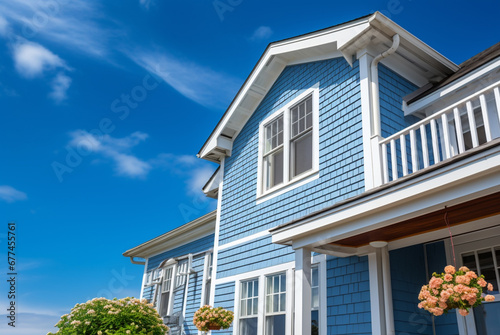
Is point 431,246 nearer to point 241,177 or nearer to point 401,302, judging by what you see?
point 401,302

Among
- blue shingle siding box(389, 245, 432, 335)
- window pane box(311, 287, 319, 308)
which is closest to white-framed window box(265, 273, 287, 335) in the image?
window pane box(311, 287, 319, 308)

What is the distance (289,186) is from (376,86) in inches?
90.4

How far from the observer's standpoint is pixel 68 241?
12.9 m

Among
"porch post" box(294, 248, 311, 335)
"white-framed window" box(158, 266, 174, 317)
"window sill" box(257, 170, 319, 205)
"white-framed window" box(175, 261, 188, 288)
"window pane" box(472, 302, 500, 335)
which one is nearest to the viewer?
"window pane" box(472, 302, 500, 335)

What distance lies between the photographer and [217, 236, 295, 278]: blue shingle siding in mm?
7151

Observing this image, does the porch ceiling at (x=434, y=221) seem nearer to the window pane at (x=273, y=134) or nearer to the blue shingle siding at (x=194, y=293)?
the window pane at (x=273, y=134)

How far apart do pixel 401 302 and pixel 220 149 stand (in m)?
5.63

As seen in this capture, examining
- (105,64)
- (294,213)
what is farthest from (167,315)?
(105,64)

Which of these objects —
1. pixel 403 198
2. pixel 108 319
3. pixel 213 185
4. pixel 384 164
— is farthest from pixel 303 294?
pixel 213 185

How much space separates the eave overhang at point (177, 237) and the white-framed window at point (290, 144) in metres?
2.87

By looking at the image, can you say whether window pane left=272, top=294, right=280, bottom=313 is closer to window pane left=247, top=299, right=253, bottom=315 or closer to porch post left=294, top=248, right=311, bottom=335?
window pane left=247, top=299, right=253, bottom=315

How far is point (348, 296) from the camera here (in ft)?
19.0

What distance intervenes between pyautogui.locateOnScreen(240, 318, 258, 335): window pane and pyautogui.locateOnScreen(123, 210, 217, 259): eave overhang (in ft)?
11.8

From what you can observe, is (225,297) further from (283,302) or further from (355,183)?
(355,183)
